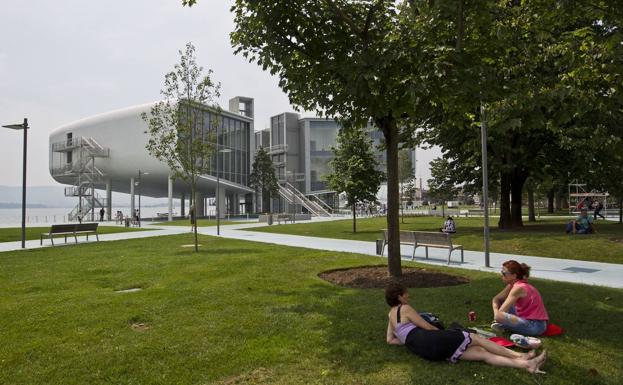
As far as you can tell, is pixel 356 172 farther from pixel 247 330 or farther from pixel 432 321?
pixel 432 321

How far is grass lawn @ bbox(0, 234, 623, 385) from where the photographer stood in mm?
4453

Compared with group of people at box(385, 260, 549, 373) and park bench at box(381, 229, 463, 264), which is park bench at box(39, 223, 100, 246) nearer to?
park bench at box(381, 229, 463, 264)

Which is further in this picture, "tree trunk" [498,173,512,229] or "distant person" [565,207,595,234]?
"tree trunk" [498,173,512,229]

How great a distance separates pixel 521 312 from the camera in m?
5.65

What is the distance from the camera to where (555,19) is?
786 centimetres

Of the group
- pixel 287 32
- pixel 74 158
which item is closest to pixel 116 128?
pixel 74 158

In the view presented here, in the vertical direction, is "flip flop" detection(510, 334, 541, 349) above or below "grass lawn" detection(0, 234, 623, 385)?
above

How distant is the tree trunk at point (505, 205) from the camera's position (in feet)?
70.5

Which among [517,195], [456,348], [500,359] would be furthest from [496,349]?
[517,195]

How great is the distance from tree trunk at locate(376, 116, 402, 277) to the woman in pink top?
3372 mm

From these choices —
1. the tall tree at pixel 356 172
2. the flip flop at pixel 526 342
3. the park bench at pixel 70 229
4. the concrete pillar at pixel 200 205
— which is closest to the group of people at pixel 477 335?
the flip flop at pixel 526 342

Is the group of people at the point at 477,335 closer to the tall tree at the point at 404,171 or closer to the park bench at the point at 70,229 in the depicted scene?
the park bench at the point at 70,229

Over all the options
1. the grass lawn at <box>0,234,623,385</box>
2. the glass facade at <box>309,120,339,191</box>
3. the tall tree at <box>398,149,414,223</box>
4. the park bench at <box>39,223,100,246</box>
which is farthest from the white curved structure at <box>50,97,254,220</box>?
the grass lawn at <box>0,234,623,385</box>

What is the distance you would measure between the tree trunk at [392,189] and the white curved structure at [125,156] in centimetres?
4296
